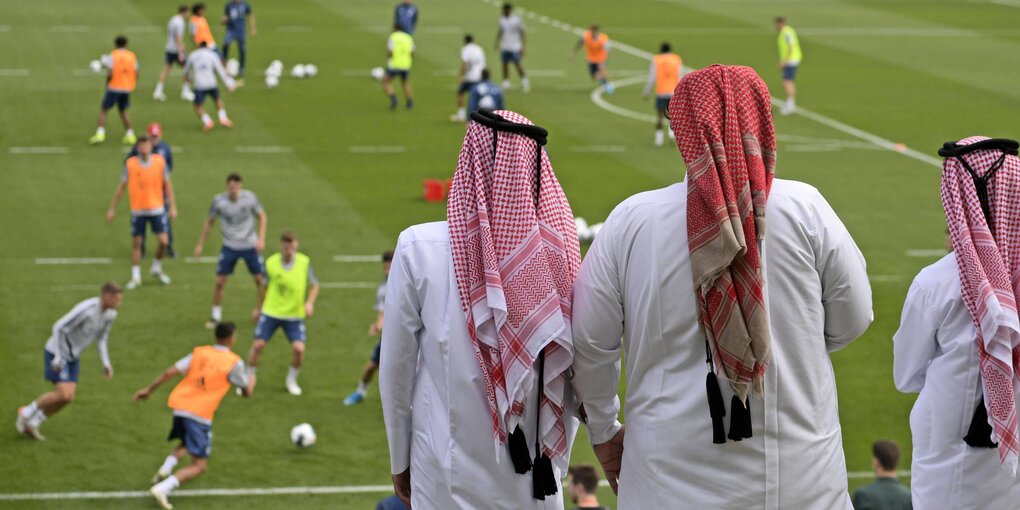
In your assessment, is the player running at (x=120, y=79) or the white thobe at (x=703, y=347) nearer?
the white thobe at (x=703, y=347)

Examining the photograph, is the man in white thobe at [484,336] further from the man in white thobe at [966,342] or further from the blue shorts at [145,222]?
the blue shorts at [145,222]

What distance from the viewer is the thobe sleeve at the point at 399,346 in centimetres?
591

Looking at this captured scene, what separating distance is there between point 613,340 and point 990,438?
78.0 inches

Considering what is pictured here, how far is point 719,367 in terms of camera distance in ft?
17.4

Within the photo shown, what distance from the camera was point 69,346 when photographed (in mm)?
15703

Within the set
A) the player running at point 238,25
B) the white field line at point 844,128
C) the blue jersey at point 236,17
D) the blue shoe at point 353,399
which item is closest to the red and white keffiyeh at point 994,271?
the blue shoe at point 353,399

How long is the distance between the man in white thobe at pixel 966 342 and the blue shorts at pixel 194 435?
356 inches

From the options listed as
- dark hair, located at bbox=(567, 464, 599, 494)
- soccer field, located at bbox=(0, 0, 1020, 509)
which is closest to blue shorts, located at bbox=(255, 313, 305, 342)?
soccer field, located at bbox=(0, 0, 1020, 509)

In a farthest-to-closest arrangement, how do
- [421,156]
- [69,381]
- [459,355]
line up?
[421,156] < [69,381] < [459,355]

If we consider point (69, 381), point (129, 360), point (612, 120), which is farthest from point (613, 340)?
point (612, 120)

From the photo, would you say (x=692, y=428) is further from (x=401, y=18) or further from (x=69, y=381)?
(x=401, y=18)

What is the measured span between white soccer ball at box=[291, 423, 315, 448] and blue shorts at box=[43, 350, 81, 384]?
2.28 meters

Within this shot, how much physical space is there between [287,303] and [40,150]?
1368 centimetres

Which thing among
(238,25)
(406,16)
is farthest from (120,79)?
(406,16)
